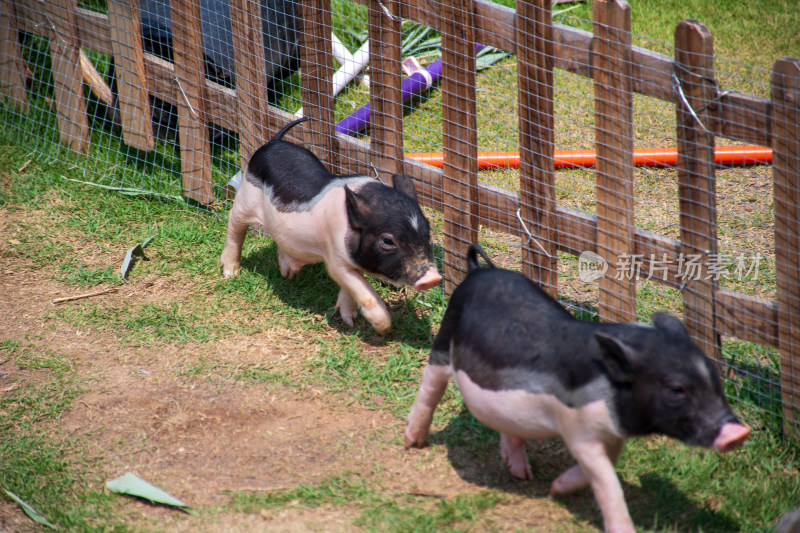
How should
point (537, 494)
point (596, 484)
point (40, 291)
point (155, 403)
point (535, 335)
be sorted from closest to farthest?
point (596, 484) < point (535, 335) < point (537, 494) < point (155, 403) < point (40, 291)

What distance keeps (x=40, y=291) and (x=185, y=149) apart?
4.87 feet

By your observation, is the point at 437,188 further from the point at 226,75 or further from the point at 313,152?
the point at 226,75

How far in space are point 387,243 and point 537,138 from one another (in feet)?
3.24

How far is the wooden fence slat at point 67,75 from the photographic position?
A: 6.55m

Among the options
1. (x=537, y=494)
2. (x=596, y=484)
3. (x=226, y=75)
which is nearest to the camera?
(x=596, y=484)

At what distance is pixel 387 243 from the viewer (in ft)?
14.9

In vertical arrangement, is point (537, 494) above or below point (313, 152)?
below

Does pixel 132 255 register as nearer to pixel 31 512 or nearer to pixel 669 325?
pixel 31 512

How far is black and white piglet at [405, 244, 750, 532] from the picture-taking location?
304 cm

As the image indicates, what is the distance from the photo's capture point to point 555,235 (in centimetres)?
450

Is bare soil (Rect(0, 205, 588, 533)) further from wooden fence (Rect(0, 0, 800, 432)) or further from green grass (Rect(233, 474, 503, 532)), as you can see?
wooden fence (Rect(0, 0, 800, 432))

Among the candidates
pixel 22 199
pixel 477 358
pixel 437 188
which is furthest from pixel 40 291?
pixel 477 358

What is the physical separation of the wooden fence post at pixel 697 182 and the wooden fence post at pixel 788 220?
0.28 metres

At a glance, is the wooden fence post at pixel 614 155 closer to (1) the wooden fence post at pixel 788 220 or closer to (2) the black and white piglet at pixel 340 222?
(1) the wooden fence post at pixel 788 220
